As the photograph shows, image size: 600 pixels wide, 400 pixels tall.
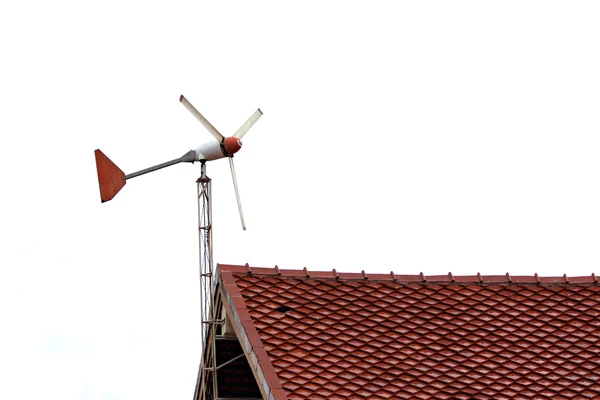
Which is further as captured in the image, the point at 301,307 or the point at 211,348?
the point at 211,348

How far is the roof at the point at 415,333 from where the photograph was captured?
18938mm

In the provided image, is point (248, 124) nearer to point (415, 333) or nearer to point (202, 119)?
point (202, 119)

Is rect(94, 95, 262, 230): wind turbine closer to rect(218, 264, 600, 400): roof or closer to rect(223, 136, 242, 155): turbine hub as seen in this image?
rect(223, 136, 242, 155): turbine hub

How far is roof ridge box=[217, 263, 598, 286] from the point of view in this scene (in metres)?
21.5

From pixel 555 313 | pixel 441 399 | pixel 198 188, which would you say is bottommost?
pixel 441 399

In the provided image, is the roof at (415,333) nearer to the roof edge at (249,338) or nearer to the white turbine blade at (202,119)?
the roof edge at (249,338)

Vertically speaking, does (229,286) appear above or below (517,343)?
above

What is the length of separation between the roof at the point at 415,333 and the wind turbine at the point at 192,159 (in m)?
3.55

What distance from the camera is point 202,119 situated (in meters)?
24.7

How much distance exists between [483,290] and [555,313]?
1.35m

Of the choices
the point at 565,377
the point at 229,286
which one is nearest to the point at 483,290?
the point at 565,377

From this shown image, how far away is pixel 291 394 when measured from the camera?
60.2 ft

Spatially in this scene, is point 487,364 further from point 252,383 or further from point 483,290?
point 252,383

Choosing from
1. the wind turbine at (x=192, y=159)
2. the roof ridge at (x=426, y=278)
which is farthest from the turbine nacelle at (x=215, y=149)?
the roof ridge at (x=426, y=278)
